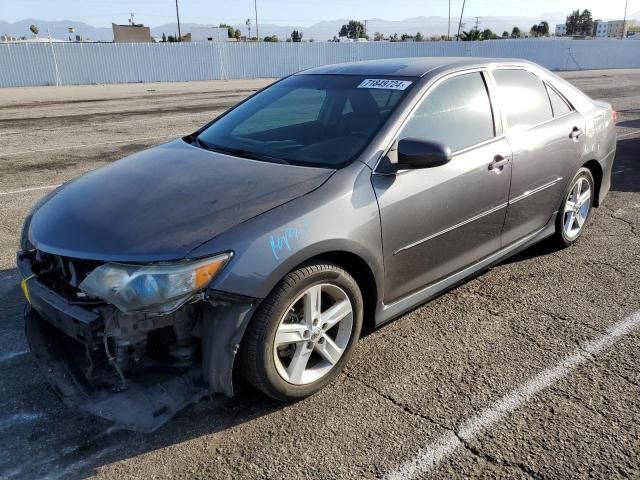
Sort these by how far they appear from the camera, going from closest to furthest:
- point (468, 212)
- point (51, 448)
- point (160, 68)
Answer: point (51, 448)
point (468, 212)
point (160, 68)

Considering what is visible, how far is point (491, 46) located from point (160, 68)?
81.5 feet

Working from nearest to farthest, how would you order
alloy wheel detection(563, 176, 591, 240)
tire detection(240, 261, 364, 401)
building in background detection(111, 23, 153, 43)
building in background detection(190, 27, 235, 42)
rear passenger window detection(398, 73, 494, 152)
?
tire detection(240, 261, 364, 401), rear passenger window detection(398, 73, 494, 152), alloy wheel detection(563, 176, 591, 240), building in background detection(111, 23, 153, 43), building in background detection(190, 27, 235, 42)

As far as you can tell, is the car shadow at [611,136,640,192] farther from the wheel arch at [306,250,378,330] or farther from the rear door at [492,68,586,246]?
the wheel arch at [306,250,378,330]

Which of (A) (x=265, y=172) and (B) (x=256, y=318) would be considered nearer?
(B) (x=256, y=318)

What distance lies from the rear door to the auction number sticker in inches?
34.0

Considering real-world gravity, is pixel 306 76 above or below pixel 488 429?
above

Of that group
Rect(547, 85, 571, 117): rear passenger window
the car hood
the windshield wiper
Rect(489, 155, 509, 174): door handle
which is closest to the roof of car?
Rect(547, 85, 571, 117): rear passenger window

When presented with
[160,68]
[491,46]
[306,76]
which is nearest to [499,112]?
[306,76]

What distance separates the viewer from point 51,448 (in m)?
2.57

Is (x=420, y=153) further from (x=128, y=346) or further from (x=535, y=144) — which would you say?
(x=128, y=346)

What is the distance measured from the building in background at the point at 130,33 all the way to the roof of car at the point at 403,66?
58.5 m

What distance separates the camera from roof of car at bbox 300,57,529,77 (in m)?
3.70

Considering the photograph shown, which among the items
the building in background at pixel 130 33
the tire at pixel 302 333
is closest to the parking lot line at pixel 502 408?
the tire at pixel 302 333

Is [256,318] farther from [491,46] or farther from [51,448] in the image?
[491,46]
